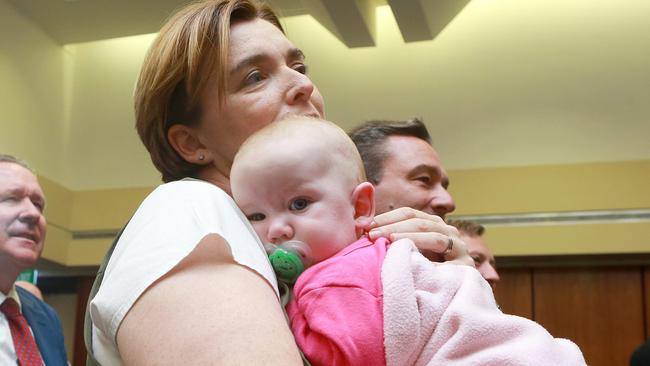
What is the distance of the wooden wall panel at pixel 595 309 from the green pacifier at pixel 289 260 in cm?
551

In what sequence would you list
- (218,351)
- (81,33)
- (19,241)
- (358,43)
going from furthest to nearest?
(81,33), (358,43), (19,241), (218,351)

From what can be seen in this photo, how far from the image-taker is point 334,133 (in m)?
1.27

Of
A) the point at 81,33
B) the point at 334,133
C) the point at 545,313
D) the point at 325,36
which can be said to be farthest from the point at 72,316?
the point at 334,133

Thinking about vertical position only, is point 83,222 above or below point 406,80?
below

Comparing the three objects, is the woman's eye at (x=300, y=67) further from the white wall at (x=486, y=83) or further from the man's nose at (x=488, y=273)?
the white wall at (x=486, y=83)

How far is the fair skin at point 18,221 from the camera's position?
3.14 meters

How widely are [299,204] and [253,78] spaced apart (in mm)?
Result: 340

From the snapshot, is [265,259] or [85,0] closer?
[265,259]

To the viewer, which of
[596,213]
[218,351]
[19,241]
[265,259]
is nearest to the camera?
[218,351]

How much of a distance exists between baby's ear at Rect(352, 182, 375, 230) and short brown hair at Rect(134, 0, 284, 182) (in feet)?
1.06

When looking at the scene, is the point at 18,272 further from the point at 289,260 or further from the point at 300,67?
the point at 289,260

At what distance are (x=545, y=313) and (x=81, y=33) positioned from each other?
15.5 ft

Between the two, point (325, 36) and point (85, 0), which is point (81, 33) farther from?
point (325, 36)

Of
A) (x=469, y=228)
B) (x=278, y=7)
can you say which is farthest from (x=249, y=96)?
(x=278, y=7)
